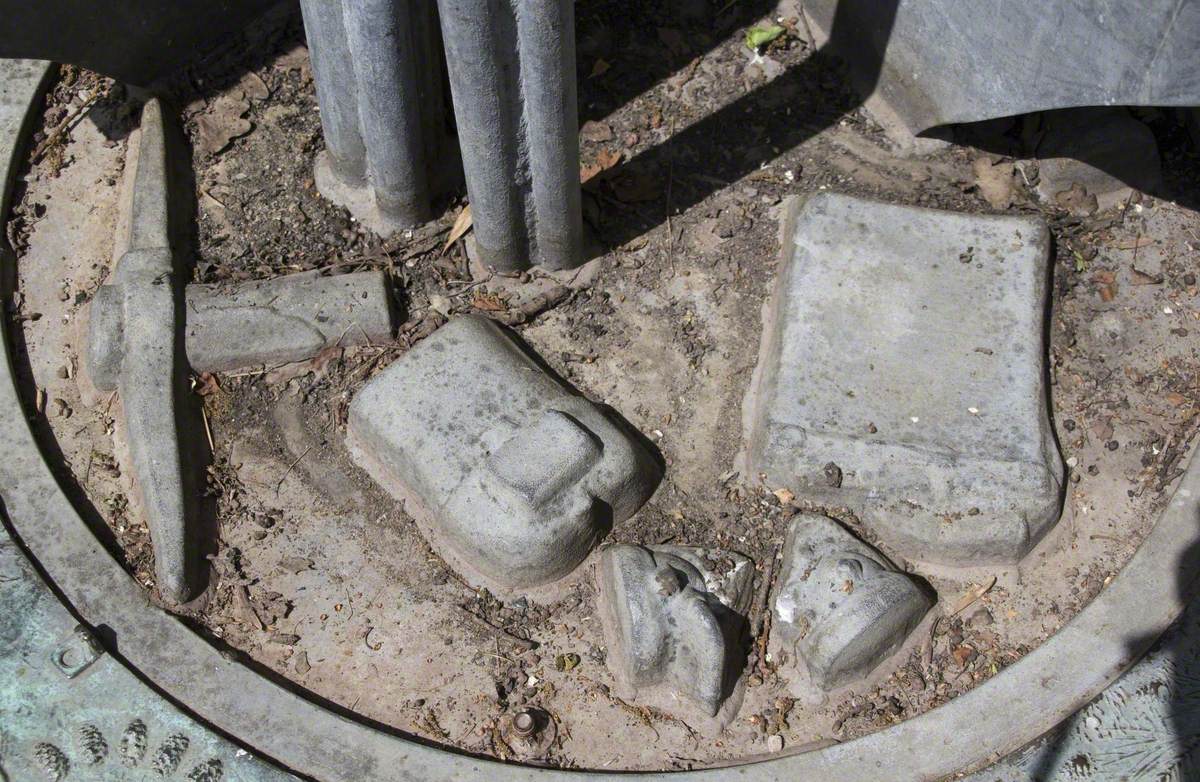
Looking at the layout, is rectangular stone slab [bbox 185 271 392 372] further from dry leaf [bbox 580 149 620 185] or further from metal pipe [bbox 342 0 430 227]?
dry leaf [bbox 580 149 620 185]

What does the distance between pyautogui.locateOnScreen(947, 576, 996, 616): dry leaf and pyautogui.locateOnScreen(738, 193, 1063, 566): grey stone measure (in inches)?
2.4

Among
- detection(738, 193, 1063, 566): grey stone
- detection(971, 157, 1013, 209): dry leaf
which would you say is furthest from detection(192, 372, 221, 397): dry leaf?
detection(971, 157, 1013, 209): dry leaf

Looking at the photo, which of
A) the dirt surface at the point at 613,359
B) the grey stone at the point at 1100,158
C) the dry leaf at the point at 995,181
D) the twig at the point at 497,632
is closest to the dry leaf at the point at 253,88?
the dirt surface at the point at 613,359

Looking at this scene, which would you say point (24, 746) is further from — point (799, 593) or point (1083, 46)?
point (1083, 46)

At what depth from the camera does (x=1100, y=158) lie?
12.4ft

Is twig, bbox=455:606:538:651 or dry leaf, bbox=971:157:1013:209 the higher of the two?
dry leaf, bbox=971:157:1013:209

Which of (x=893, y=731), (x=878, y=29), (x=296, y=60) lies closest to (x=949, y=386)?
(x=893, y=731)

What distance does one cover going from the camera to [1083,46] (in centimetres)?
319

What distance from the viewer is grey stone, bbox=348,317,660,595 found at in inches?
122

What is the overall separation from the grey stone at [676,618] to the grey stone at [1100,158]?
174 centimetres

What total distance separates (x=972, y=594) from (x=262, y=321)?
2220 mm

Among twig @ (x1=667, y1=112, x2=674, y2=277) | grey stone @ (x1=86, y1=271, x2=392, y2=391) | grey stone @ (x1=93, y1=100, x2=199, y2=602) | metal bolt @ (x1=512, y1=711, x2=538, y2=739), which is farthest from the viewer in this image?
twig @ (x1=667, y1=112, x2=674, y2=277)

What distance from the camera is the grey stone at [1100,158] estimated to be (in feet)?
12.4

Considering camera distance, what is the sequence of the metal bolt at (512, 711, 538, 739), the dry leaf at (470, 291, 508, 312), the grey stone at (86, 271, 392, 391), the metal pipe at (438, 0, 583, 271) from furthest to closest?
the dry leaf at (470, 291, 508, 312) → the grey stone at (86, 271, 392, 391) → the metal bolt at (512, 711, 538, 739) → the metal pipe at (438, 0, 583, 271)
